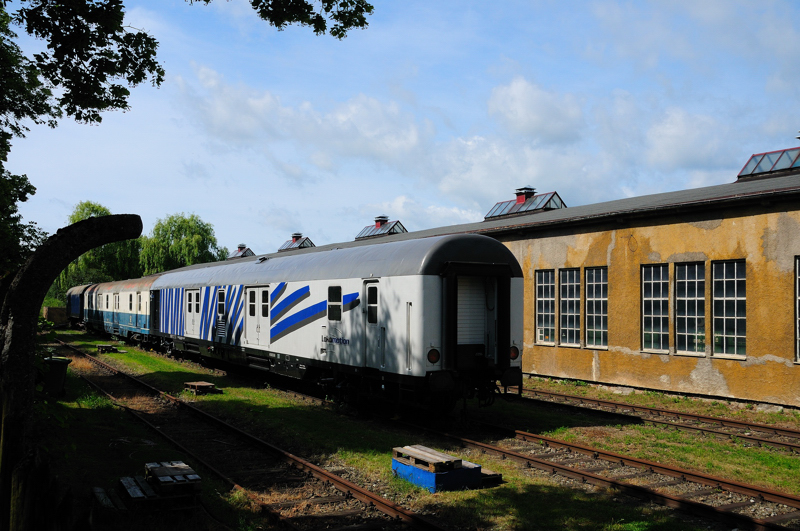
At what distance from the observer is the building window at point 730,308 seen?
1517 centimetres

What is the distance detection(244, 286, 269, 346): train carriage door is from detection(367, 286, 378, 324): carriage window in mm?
5278

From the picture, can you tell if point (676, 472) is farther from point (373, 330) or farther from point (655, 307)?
point (655, 307)

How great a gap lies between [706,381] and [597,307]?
13.0 feet

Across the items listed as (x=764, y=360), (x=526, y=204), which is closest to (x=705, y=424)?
(x=764, y=360)

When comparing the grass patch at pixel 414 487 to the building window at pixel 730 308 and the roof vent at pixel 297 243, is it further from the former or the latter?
the roof vent at pixel 297 243

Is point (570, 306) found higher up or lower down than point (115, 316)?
higher up

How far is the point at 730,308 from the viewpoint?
15.4 meters

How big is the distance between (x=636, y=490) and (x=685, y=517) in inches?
29.6

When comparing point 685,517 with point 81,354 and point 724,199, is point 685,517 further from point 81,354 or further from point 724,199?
point 81,354

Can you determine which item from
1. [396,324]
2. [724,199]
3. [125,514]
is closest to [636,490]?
[396,324]

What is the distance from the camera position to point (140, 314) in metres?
29.7

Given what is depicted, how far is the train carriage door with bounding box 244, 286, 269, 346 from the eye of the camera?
1706 cm

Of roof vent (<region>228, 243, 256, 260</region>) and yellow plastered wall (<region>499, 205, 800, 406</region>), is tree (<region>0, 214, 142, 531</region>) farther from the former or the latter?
roof vent (<region>228, 243, 256, 260</region>)

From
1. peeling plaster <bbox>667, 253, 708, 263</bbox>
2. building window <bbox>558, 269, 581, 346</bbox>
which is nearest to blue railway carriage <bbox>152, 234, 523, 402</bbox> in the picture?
peeling plaster <bbox>667, 253, 708, 263</bbox>
